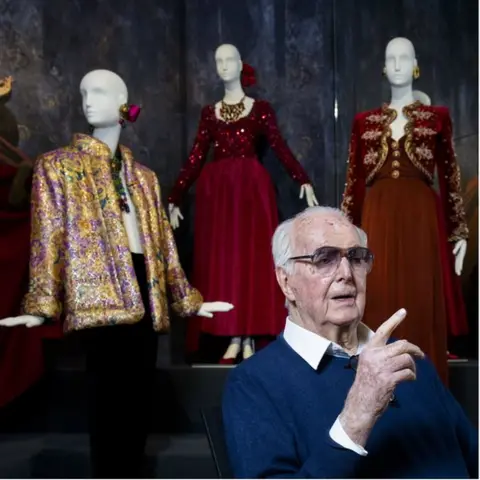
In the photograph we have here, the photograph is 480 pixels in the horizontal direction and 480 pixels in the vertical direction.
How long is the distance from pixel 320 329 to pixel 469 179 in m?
1.85

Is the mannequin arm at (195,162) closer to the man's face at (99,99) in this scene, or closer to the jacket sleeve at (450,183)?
the man's face at (99,99)

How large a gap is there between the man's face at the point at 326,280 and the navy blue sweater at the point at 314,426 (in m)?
0.08

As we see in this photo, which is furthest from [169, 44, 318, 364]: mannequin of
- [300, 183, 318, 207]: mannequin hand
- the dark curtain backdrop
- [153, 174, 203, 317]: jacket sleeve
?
[153, 174, 203, 317]: jacket sleeve

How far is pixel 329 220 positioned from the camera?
1470 mm

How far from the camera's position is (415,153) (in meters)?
2.76

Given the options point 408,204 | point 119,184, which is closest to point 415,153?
point 408,204

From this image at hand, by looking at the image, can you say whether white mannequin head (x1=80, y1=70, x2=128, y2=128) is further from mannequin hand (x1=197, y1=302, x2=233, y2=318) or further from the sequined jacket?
the sequined jacket

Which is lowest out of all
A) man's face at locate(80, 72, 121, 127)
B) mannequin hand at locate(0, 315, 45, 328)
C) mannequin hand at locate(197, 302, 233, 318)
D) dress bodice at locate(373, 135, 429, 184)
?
mannequin hand at locate(0, 315, 45, 328)

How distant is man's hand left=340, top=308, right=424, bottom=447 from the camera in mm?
1207

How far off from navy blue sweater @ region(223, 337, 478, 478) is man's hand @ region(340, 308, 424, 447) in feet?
0.13

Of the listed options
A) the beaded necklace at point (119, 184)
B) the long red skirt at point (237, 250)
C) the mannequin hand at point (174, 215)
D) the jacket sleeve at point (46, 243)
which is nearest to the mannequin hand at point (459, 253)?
the long red skirt at point (237, 250)

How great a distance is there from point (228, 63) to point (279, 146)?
357 mm

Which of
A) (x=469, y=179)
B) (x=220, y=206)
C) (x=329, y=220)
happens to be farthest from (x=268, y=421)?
(x=469, y=179)

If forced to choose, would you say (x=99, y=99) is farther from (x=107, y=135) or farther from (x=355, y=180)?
(x=355, y=180)
